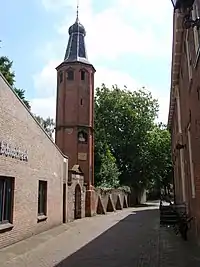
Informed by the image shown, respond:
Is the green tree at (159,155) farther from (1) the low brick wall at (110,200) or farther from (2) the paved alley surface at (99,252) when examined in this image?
(2) the paved alley surface at (99,252)

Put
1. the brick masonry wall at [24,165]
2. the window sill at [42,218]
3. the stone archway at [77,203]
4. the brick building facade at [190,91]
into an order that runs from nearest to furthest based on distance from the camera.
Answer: the brick building facade at [190,91] < the brick masonry wall at [24,165] < the window sill at [42,218] < the stone archway at [77,203]

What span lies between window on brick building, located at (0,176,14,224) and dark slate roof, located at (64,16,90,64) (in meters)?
20.7

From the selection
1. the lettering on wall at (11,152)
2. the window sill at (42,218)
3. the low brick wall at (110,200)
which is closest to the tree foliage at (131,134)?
the low brick wall at (110,200)

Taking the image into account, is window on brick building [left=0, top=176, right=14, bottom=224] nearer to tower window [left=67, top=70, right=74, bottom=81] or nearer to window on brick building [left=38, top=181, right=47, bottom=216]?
window on brick building [left=38, top=181, right=47, bottom=216]

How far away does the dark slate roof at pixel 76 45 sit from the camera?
31344 mm

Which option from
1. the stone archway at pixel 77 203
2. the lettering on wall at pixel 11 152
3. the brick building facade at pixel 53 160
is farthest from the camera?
the stone archway at pixel 77 203

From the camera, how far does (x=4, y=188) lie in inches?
444

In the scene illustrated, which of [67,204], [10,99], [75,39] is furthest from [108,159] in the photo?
[10,99]

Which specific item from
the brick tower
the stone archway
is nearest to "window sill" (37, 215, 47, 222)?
the stone archway

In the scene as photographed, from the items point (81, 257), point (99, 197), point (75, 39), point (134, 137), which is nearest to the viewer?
point (81, 257)

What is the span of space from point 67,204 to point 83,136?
951 centimetres

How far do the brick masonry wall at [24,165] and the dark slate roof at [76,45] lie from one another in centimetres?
1585

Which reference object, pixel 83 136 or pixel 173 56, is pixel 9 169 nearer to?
pixel 173 56

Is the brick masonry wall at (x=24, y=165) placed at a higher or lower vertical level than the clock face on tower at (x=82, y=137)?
lower
